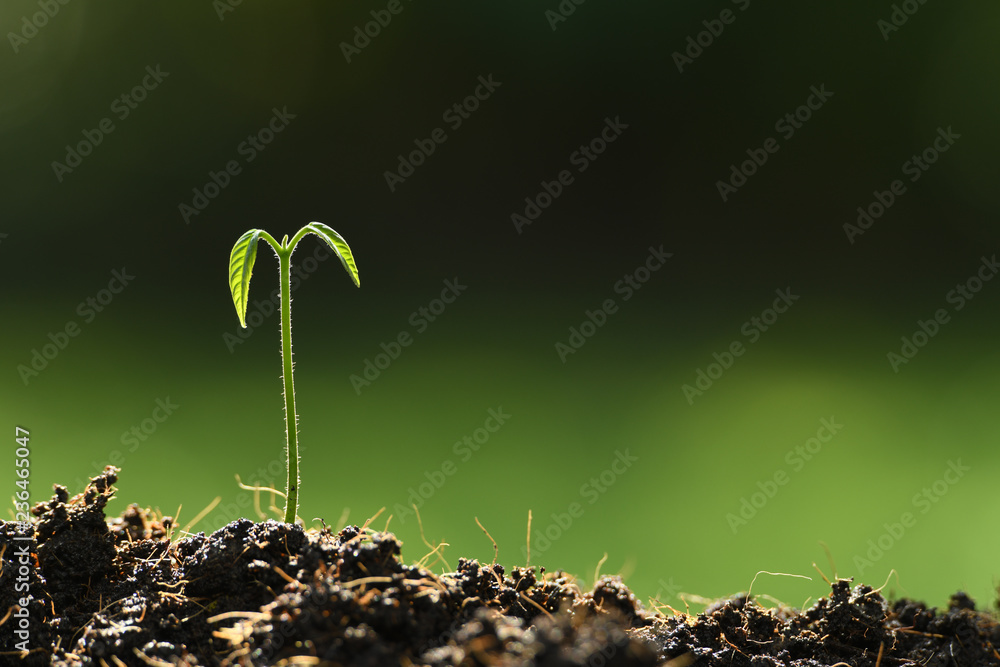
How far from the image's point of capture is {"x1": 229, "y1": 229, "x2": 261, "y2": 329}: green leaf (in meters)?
1.33

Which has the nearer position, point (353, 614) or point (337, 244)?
point (353, 614)

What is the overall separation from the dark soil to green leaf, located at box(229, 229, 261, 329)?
422 mm

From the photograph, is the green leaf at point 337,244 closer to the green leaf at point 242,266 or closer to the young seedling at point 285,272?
the young seedling at point 285,272

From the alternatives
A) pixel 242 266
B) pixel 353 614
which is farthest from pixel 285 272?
pixel 353 614

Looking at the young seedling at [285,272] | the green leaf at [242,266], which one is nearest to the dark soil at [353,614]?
the young seedling at [285,272]

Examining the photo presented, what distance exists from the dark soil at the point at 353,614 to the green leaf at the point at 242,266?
1.38 feet

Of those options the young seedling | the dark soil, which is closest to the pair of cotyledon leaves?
the young seedling

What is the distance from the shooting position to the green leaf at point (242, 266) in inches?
52.4

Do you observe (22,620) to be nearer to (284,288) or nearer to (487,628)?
(284,288)

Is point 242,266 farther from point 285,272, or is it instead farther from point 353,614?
point 353,614

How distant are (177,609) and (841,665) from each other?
1266 mm

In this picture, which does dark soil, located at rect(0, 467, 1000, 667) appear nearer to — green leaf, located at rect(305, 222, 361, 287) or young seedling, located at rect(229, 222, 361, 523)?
young seedling, located at rect(229, 222, 361, 523)

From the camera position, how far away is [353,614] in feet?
3.71

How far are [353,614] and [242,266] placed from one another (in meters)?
0.62
